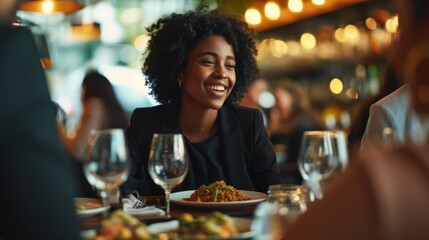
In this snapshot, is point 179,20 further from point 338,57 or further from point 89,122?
point 338,57

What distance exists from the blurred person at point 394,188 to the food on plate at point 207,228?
0.77 metres

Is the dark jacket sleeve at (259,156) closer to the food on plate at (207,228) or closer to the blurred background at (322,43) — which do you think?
the food on plate at (207,228)

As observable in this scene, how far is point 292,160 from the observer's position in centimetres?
601

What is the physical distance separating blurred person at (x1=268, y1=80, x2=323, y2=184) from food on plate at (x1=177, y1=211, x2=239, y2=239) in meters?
4.13

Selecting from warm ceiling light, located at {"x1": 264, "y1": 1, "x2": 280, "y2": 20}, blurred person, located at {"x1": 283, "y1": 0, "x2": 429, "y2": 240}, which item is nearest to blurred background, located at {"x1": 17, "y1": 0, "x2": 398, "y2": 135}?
warm ceiling light, located at {"x1": 264, "y1": 1, "x2": 280, "y2": 20}

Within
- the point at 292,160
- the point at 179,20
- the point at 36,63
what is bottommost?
the point at 292,160

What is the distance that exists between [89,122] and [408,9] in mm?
4804

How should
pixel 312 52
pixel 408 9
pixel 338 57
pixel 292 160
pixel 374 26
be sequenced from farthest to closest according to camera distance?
pixel 312 52 < pixel 338 57 < pixel 374 26 < pixel 292 160 < pixel 408 9

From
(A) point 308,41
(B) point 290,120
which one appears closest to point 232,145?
(B) point 290,120

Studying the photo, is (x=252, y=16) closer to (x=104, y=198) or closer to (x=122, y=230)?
(x=104, y=198)

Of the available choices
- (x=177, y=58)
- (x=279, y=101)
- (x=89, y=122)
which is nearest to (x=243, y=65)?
(x=177, y=58)

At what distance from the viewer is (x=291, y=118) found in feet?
25.0

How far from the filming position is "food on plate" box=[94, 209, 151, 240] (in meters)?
1.53

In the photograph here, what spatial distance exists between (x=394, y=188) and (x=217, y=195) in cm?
166
